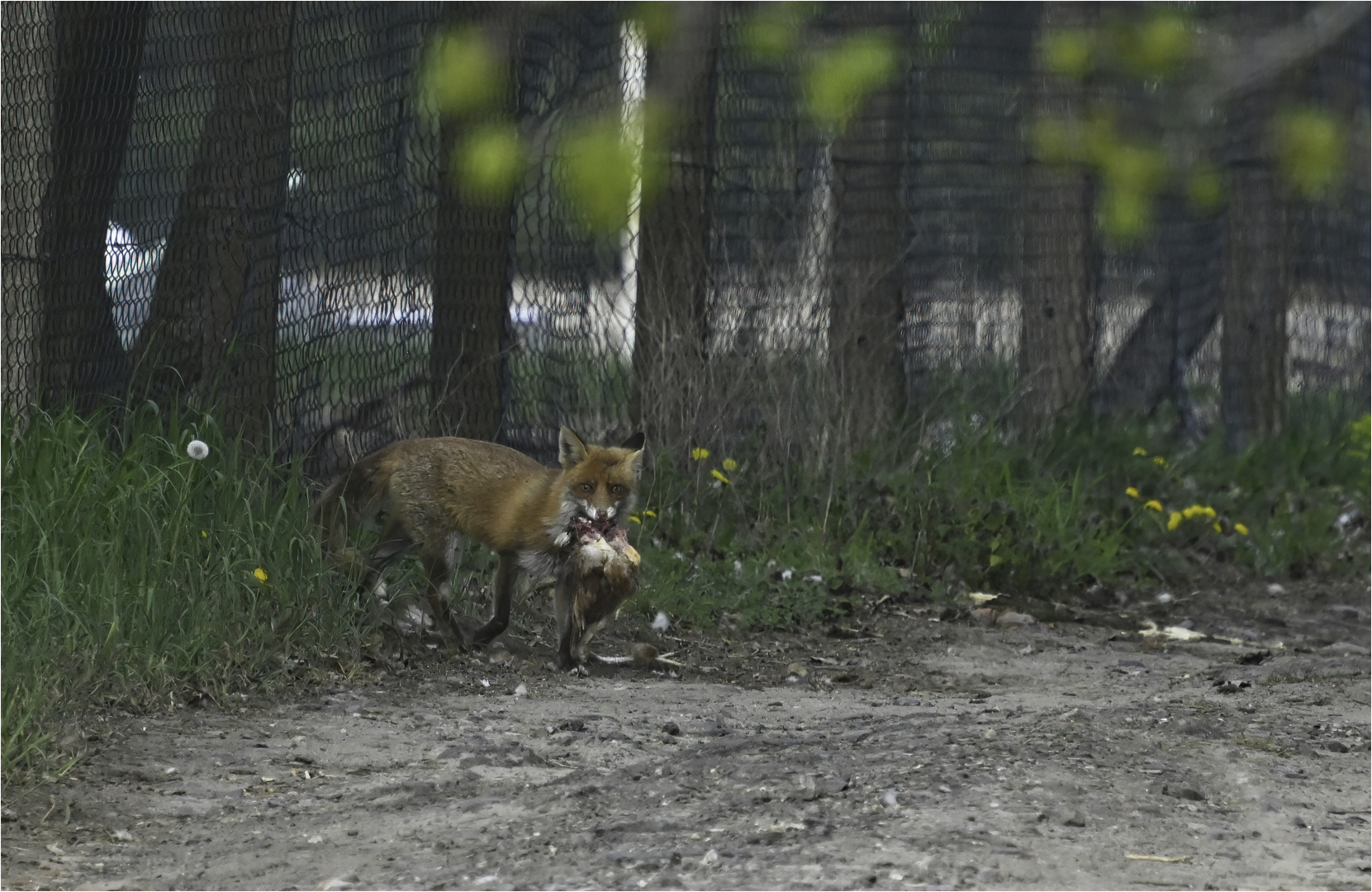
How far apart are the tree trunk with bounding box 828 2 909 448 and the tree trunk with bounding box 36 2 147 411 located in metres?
3.71

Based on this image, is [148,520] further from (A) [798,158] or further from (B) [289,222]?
(A) [798,158]

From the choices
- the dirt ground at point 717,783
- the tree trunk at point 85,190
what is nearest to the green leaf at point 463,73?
the tree trunk at point 85,190

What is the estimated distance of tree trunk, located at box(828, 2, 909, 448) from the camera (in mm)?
9172

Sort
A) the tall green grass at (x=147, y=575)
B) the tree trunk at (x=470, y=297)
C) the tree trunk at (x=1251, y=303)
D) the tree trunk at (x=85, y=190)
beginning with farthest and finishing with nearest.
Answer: the tree trunk at (x=1251, y=303) → the tree trunk at (x=470, y=297) → the tree trunk at (x=85, y=190) → the tall green grass at (x=147, y=575)

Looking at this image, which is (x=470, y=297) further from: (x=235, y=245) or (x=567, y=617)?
(x=567, y=617)

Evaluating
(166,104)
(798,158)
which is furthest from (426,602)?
(798,158)

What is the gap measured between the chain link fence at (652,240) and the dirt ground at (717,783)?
1.67 meters

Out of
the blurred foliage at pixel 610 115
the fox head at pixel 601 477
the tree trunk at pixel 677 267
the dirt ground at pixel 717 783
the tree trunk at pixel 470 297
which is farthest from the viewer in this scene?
the tree trunk at pixel 677 267

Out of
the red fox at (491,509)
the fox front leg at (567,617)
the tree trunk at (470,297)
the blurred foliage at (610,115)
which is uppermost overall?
the blurred foliage at (610,115)

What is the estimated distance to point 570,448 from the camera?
21.5 ft

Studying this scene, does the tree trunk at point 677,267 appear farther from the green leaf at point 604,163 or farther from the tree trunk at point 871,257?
the green leaf at point 604,163

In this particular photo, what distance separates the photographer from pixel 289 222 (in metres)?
7.28

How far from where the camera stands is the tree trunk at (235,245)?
23.3 ft

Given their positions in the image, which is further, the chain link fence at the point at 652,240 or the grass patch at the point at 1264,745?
the chain link fence at the point at 652,240
